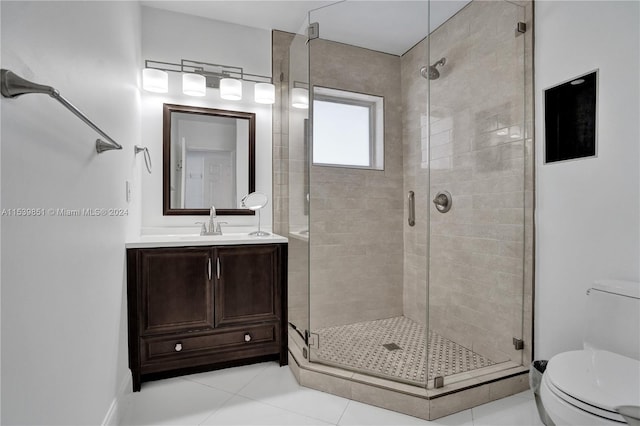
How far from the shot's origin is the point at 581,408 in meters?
1.07

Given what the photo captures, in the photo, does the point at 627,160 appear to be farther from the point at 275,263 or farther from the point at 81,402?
the point at 81,402

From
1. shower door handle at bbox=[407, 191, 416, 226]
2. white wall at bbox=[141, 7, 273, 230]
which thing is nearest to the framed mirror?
white wall at bbox=[141, 7, 273, 230]

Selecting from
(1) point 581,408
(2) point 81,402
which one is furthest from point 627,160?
(2) point 81,402

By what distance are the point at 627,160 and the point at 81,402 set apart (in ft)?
7.84

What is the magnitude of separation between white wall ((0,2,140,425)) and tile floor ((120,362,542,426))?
0.30 m

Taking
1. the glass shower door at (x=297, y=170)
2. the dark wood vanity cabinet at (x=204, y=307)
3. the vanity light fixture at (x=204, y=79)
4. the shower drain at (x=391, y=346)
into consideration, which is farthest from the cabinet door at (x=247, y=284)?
the vanity light fixture at (x=204, y=79)

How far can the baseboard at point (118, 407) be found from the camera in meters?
1.42

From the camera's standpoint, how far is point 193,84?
2.40m

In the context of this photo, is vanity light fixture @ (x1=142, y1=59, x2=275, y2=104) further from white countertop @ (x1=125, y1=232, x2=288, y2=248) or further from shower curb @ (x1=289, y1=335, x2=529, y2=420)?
shower curb @ (x1=289, y1=335, x2=529, y2=420)

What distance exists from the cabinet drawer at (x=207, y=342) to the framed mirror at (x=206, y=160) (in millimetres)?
908

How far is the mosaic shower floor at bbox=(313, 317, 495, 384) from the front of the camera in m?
1.90

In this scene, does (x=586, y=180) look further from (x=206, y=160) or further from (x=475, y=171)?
(x=206, y=160)

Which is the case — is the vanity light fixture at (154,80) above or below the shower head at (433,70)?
below

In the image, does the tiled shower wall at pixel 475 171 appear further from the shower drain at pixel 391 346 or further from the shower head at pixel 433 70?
the shower drain at pixel 391 346
